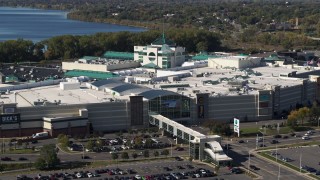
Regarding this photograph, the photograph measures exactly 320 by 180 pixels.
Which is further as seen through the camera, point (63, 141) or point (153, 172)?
point (63, 141)

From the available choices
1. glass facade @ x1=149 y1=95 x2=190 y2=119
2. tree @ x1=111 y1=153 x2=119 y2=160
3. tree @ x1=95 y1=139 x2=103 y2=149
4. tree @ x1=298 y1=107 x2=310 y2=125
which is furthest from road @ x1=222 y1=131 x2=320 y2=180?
tree @ x1=95 y1=139 x2=103 y2=149

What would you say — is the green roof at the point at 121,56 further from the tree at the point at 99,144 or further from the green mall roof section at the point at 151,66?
the tree at the point at 99,144

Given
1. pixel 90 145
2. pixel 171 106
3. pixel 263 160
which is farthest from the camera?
pixel 171 106

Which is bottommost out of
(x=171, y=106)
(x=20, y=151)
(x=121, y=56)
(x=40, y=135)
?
(x=20, y=151)

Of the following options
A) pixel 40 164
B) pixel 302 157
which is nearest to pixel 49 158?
pixel 40 164

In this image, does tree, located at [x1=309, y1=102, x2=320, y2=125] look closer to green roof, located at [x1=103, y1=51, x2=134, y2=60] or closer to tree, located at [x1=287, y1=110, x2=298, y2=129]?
tree, located at [x1=287, y1=110, x2=298, y2=129]

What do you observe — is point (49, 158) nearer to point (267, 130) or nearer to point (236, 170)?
point (236, 170)

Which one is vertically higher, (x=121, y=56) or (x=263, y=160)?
(x=121, y=56)

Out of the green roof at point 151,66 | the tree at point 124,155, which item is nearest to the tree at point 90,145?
the tree at point 124,155
